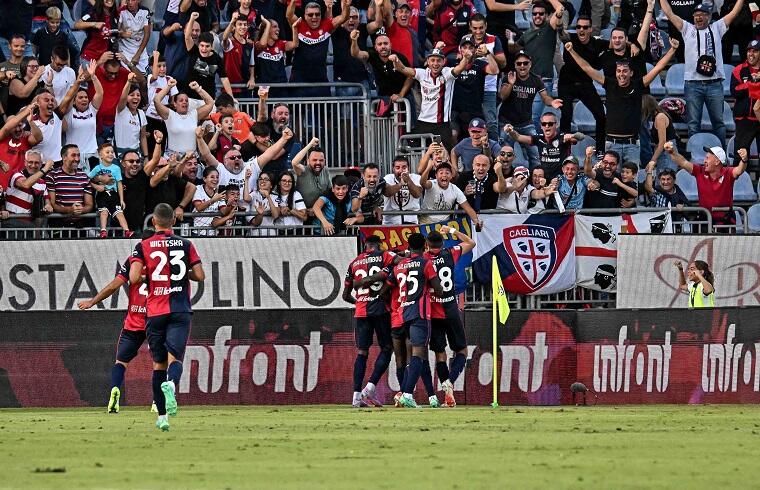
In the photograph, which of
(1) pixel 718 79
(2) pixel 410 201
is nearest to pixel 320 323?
(2) pixel 410 201

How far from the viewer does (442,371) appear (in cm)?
2022

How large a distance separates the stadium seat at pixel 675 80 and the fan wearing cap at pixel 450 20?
12.5 feet

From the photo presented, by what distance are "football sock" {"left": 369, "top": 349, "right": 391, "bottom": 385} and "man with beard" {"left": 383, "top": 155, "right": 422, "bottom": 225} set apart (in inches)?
115

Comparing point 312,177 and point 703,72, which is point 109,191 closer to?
point 312,177

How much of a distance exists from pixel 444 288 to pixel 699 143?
7.73 meters

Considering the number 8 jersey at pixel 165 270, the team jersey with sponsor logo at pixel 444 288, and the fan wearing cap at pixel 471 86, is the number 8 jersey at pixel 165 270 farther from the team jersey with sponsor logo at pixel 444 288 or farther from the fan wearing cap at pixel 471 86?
the fan wearing cap at pixel 471 86

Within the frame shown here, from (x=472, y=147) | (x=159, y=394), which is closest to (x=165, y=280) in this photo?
(x=159, y=394)

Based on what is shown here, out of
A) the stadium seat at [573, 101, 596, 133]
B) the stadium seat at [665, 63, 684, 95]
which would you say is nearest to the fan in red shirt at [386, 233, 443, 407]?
the stadium seat at [573, 101, 596, 133]

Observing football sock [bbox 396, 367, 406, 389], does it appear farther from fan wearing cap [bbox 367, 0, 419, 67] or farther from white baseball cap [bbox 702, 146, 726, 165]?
white baseball cap [bbox 702, 146, 726, 165]

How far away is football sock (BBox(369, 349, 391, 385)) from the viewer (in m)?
19.9

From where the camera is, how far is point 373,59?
957 inches

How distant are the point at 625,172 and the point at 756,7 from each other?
5799 millimetres

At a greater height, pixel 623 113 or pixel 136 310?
pixel 623 113

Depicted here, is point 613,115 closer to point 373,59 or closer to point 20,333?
point 373,59
